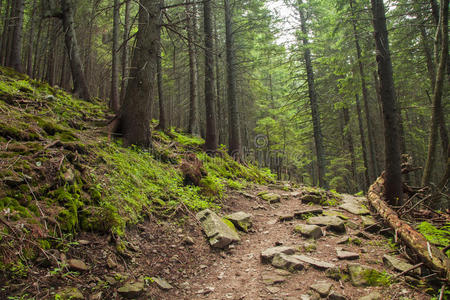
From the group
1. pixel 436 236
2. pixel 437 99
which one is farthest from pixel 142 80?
pixel 437 99

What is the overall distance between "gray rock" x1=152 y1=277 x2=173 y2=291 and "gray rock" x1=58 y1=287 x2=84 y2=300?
3.15 feet

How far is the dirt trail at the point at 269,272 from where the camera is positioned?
9.23 ft

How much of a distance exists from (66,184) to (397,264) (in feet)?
15.7

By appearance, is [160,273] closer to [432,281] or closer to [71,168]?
[71,168]

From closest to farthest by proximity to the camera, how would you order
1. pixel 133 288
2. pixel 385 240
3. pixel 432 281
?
pixel 133 288 < pixel 432 281 < pixel 385 240

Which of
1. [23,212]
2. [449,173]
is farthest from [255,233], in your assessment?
[449,173]

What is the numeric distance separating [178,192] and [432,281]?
438 centimetres

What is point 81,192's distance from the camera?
3.19 meters

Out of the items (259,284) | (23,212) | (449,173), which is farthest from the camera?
(449,173)

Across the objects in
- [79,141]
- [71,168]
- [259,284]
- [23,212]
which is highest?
[79,141]

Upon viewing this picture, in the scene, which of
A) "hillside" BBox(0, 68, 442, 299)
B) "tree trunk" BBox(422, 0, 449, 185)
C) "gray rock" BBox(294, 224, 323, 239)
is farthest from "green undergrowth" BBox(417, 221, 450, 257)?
"tree trunk" BBox(422, 0, 449, 185)

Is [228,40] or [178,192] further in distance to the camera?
[228,40]

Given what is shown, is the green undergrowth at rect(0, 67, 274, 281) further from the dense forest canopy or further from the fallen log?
the fallen log

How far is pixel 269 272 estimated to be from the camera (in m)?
3.30
